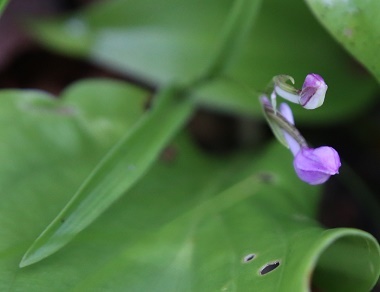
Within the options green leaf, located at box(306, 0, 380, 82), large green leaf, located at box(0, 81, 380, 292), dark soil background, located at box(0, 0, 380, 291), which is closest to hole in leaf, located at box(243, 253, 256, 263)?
large green leaf, located at box(0, 81, 380, 292)

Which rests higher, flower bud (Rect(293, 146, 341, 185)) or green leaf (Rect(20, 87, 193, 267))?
flower bud (Rect(293, 146, 341, 185))

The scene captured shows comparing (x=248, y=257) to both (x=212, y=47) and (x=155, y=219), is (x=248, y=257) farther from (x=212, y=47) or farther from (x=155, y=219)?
(x=212, y=47)

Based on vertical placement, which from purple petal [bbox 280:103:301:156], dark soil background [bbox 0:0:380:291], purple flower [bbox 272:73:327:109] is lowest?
dark soil background [bbox 0:0:380:291]

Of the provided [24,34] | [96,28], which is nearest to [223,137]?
[96,28]

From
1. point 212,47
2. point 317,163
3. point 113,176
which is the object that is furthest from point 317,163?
point 212,47

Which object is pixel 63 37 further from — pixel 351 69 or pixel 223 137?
pixel 351 69

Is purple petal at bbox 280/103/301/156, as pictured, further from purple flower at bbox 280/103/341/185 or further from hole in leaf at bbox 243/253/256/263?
hole in leaf at bbox 243/253/256/263

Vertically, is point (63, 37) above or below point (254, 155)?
above
